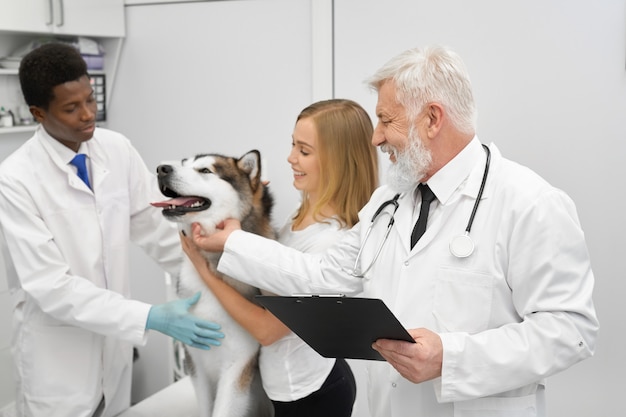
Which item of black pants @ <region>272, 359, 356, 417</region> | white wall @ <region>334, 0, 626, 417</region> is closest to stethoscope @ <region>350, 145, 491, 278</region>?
black pants @ <region>272, 359, 356, 417</region>

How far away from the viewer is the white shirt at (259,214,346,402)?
66.7 inches

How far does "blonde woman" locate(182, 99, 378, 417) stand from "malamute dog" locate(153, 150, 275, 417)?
0.05 m

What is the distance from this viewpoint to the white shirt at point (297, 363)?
1693mm

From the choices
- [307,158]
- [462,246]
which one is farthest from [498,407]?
[307,158]

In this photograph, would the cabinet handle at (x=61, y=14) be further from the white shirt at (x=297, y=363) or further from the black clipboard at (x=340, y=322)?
the black clipboard at (x=340, y=322)

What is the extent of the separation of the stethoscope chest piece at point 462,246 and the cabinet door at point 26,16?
190 cm

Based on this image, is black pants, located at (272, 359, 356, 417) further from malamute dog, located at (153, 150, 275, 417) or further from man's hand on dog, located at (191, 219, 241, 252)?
man's hand on dog, located at (191, 219, 241, 252)

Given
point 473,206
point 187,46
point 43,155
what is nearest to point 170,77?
point 187,46

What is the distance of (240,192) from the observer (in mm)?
1831

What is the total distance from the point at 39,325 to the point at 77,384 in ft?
0.66

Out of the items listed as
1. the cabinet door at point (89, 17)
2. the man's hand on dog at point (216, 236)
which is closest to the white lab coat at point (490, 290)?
the man's hand on dog at point (216, 236)

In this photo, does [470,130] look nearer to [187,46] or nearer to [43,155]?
[43,155]

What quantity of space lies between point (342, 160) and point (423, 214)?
1.18 ft

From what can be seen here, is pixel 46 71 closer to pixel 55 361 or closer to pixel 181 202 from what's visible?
pixel 181 202
